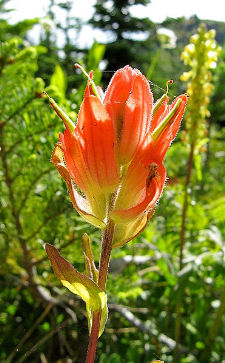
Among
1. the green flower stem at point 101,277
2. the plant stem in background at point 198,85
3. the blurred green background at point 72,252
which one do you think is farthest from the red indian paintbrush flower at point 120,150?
the plant stem in background at point 198,85

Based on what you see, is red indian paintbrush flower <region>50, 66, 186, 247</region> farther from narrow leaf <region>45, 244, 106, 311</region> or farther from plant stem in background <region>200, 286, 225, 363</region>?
plant stem in background <region>200, 286, 225, 363</region>

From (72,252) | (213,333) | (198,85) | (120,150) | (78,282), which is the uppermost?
(198,85)

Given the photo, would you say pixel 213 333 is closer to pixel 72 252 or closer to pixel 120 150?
pixel 72 252

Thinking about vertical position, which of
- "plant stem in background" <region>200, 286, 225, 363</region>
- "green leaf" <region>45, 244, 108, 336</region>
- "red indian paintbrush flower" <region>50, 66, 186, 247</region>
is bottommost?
"plant stem in background" <region>200, 286, 225, 363</region>

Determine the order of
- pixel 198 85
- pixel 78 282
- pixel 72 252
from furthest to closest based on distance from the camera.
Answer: pixel 198 85, pixel 72 252, pixel 78 282

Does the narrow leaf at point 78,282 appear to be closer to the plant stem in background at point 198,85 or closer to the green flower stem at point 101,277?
the green flower stem at point 101,277

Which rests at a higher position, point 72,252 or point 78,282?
point 78,282

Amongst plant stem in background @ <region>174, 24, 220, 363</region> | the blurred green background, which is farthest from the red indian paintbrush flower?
plant stem in background @ <region>174, 24, 220, 363</region>

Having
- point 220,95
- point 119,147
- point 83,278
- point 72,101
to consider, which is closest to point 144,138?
point 119,147

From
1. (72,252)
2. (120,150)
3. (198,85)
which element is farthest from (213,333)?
(120,150)
